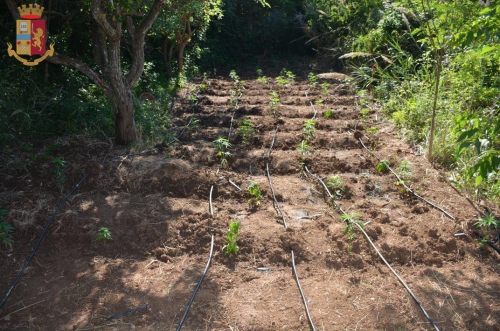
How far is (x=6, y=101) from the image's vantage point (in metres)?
5.50

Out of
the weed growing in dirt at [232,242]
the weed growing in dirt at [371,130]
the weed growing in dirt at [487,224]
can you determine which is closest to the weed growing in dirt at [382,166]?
the weed growing in dirt at [371,130]

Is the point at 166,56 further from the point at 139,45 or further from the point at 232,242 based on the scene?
the point at 232,242

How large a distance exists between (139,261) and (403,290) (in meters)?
2.17

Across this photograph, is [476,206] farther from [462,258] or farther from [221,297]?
[221,297]

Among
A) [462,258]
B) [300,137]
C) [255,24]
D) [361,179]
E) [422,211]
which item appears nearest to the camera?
[462,258]

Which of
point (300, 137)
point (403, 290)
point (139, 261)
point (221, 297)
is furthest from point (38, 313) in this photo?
point (300, 137)

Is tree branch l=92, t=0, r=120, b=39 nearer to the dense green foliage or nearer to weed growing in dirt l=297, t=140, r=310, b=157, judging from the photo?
weed growing in dirt l=297, t=140, r=310, b=157

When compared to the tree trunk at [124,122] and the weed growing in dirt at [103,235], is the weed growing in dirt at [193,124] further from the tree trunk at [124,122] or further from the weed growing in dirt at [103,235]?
the weed growing in dirt at [103,235]

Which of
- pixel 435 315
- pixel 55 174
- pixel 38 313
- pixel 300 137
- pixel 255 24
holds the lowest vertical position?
pixel 38 313

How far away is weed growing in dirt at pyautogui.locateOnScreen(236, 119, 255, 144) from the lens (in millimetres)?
6219

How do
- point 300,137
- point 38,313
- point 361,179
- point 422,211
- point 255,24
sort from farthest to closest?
1. point 255,24
2. point 300,137
3. point 361,179
4. point 422,211
5. point 38,313

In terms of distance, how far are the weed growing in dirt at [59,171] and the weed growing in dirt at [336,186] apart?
2.77 metres

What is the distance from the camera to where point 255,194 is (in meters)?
4.71

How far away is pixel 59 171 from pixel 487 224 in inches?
165
